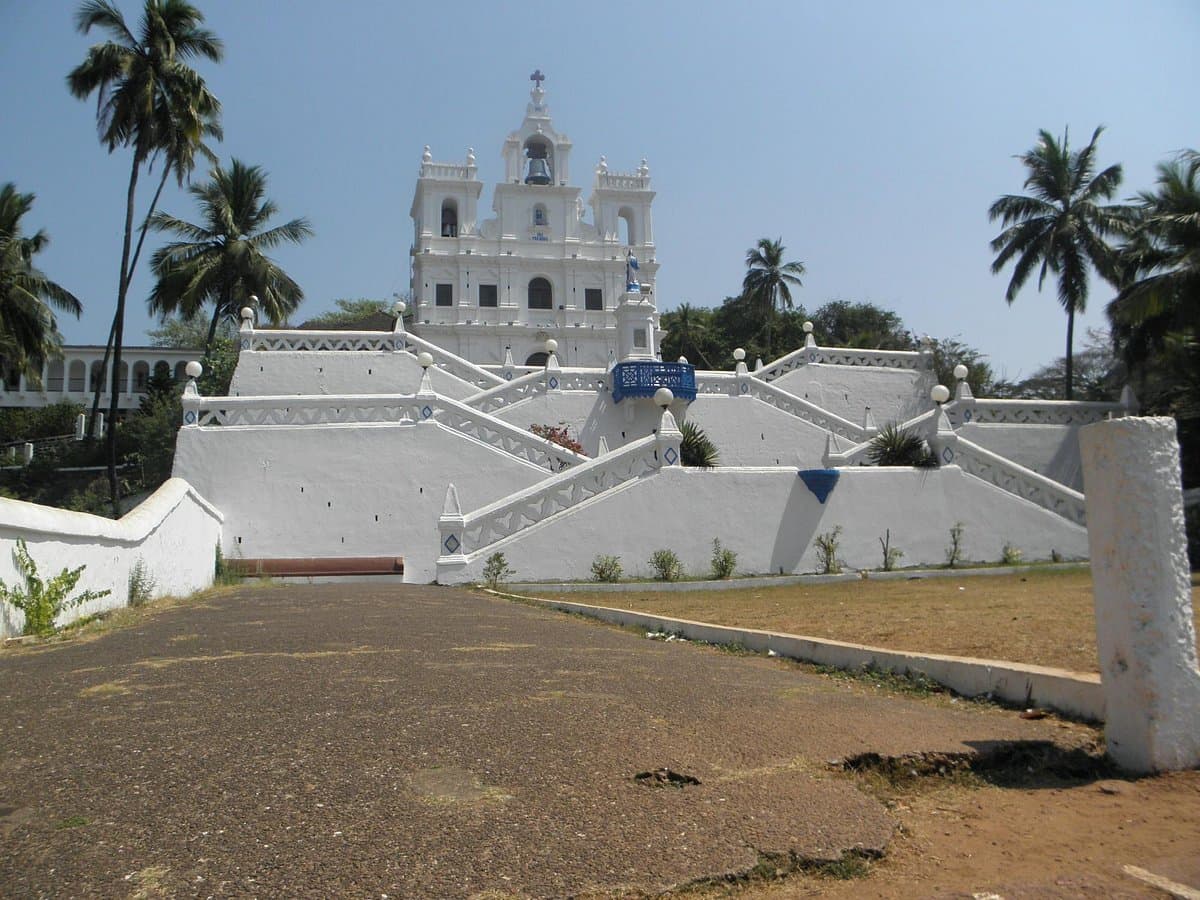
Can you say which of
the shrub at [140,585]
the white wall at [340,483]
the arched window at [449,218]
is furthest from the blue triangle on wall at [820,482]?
the arched window at [449,218]

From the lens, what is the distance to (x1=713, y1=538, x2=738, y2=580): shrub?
16188 mm

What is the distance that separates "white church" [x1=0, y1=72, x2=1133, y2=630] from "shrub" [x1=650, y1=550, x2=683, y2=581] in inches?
8.4

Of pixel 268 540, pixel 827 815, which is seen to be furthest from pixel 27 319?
pixel 827 815

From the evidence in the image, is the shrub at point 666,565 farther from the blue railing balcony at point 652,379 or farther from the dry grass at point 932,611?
the blue railing balcony at point 652,379

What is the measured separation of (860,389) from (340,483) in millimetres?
18875

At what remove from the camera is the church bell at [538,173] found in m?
51.2

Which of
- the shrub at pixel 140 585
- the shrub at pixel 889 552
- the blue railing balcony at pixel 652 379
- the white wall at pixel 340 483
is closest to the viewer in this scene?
the shrub at pixel 140 585

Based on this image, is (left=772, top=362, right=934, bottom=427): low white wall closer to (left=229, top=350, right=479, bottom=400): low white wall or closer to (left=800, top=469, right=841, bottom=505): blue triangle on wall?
(left=229, top=350, right=479, bottom=400): low white wall

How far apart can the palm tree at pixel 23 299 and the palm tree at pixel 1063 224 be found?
34.2 meters

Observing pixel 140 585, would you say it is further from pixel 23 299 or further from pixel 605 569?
pixel 23 299

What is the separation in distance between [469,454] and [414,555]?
2530 millimetres

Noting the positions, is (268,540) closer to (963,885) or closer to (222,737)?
(222,737)

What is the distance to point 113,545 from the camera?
9.92 metres

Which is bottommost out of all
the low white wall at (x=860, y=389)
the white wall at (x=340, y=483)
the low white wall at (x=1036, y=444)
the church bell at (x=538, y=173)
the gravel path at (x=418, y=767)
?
the gravel path at (x=418, y=767)
